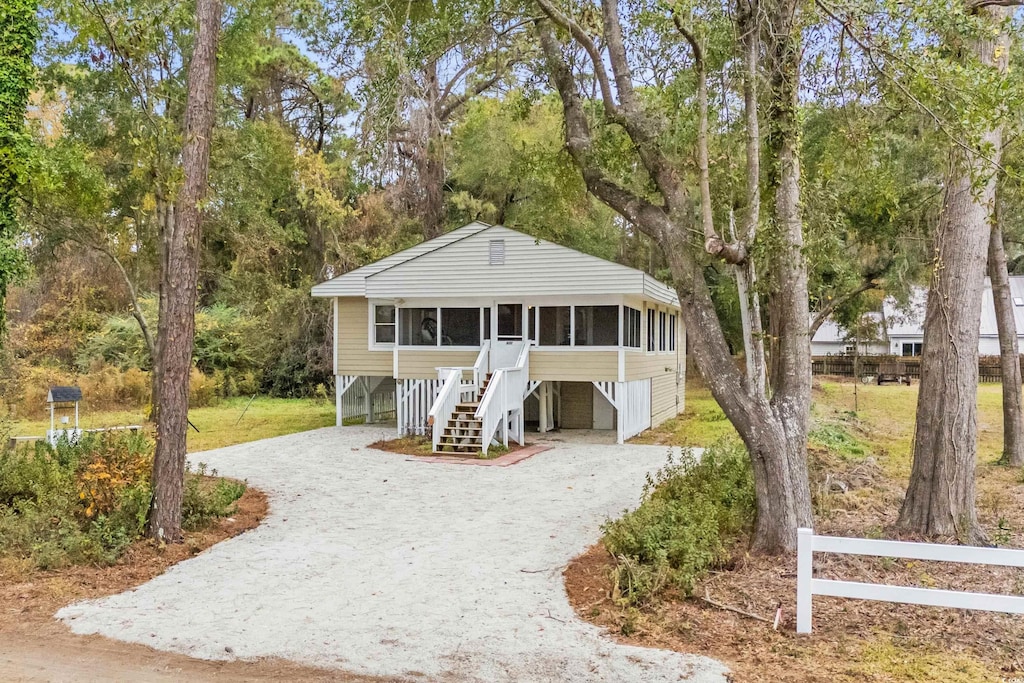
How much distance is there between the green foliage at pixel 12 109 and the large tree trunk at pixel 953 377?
371 inches

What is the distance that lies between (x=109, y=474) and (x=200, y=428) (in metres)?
10.2

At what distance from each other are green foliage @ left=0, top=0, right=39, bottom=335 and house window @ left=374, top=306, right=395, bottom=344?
338 inches

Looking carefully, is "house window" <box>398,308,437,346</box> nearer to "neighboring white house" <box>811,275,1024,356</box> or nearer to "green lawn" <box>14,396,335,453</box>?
"green lawn" <box>14,396,335,453</box>

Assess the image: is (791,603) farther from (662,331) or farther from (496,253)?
(662,331)

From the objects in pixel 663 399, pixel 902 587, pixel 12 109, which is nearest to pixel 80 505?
pixel 12 109

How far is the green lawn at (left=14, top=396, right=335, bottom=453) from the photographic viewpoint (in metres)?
15.2

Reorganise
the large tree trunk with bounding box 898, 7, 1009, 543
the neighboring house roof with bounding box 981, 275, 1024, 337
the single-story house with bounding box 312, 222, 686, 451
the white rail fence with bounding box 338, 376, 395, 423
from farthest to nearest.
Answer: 1. the neighboring house roof with bounding box 981, 275, 1024, 337
2. the white rail fence with bounding box 338, 376, 395, 423
3. the single-story house with bounding box 312, 222, 686, 451
4. the large tree trunk with bounding box 898, 7, 1009, 543

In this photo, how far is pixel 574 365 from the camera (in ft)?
47.9

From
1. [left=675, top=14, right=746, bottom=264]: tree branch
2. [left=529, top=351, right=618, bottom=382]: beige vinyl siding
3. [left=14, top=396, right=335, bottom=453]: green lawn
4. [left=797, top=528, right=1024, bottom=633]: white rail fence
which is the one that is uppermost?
[left=675, top=14, right=746, bottom=264]: tree branch

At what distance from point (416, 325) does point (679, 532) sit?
10755 millimetres

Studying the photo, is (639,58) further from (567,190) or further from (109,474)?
(109,474)

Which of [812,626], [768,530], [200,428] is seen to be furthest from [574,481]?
[200,428]

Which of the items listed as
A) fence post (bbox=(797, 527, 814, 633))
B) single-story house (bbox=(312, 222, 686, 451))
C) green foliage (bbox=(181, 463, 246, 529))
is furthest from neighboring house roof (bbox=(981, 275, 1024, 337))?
green foliage (bbox=(181, 463, 246, 529))

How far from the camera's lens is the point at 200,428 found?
657 inches
